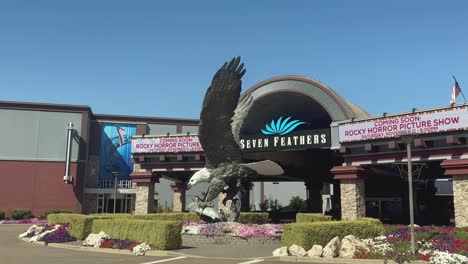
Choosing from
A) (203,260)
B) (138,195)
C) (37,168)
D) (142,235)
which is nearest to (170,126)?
(37,168)

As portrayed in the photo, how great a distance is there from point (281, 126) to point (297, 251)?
56.1 feet

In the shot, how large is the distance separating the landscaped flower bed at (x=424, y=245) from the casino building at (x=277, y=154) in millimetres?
5666

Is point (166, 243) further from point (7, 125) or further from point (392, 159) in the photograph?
point (7, 125)

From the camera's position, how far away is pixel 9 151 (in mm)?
44531

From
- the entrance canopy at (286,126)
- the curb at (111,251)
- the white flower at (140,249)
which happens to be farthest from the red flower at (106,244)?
the entrance canopy at (286,126)

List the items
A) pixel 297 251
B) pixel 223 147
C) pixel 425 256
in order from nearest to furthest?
pixel 425 256 → pixel 297 251 → pixel 223 147

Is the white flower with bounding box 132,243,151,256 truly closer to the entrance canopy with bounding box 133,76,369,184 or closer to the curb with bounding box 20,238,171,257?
the curb with bounding box 20,238,171,257

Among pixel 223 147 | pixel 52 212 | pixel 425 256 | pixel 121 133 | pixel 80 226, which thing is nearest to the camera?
pixel 425 256

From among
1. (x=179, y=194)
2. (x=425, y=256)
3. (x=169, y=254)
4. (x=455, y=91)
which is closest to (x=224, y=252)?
(x=169, y=254)

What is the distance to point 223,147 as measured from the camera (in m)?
20.2

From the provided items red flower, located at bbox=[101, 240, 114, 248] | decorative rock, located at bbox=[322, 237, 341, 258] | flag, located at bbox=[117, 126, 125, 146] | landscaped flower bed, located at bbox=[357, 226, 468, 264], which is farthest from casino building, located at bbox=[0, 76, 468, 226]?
red flower, located at bbox=[101, 240, 114, 248]

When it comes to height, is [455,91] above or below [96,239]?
above

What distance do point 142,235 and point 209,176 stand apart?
16.7 feet

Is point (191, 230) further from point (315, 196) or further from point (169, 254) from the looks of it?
point (315, 196)
